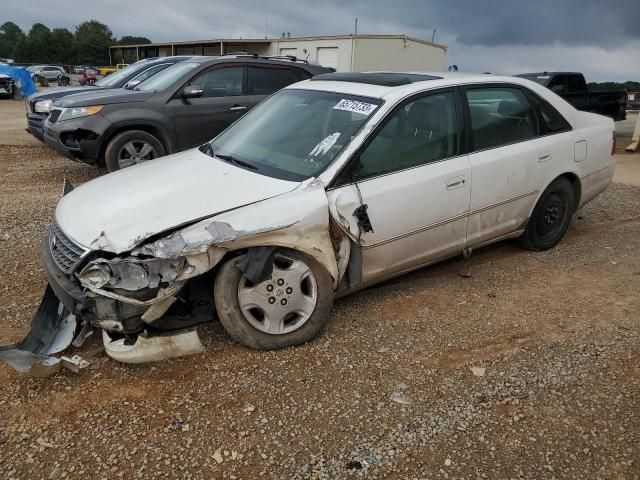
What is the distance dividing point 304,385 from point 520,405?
1.16 metres

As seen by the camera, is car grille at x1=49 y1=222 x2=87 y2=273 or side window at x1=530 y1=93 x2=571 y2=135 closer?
car grille at x1=49 y1=222 x2=87 y2=273

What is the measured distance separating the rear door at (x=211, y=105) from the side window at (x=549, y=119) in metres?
4.28

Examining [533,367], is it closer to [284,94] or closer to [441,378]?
[441,378]

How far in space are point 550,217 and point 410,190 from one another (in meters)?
1.92

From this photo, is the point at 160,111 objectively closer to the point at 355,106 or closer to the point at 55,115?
the point at 55,115

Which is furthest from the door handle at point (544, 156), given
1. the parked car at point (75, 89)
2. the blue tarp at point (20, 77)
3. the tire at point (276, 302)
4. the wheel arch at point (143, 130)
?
the blue tarp at point (20, 77)

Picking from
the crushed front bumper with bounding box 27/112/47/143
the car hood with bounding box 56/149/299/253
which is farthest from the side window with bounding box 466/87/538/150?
the crushed front bumper with bounding box 27/112/47/143

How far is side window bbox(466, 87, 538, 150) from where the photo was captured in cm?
397

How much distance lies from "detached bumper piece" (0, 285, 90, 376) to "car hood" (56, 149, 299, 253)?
52 centimetres

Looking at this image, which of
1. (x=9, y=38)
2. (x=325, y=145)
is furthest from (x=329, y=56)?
(x=9, y=38)

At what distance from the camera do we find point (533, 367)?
10.1 ft

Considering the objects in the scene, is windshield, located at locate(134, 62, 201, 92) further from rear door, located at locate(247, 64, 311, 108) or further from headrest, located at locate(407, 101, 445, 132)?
headrest, located at locate(407, 101, 445, 132)

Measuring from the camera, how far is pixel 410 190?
3467 mm

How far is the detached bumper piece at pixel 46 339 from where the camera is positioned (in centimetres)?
271
